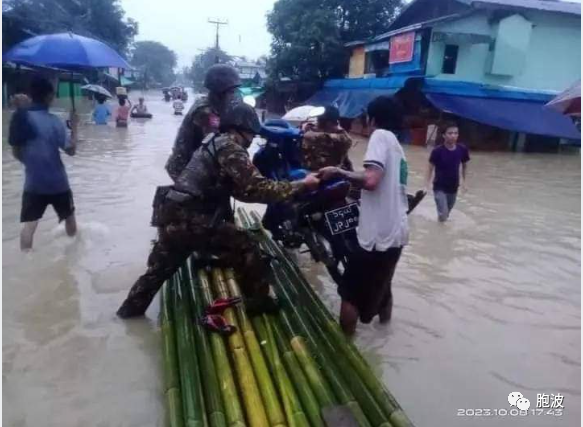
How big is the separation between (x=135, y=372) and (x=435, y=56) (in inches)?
758

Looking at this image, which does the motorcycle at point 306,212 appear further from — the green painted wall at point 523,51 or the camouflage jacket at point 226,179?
the green painted wall at point 523,51

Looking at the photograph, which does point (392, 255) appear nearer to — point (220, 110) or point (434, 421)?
point (434, 421)

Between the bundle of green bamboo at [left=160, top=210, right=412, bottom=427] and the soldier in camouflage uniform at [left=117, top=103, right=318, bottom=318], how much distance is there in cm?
28

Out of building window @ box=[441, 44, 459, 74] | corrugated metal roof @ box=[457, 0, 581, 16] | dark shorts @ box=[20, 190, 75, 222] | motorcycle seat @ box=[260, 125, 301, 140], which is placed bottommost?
dark shorts @ box=[20, 190, 75, 222]

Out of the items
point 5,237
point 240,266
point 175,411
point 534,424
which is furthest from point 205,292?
point 5,237

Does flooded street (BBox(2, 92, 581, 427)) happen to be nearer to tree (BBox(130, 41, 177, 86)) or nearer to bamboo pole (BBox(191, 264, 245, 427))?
bamboo pole (BBox(191, 264, 245, 427))

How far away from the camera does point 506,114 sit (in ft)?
61.4

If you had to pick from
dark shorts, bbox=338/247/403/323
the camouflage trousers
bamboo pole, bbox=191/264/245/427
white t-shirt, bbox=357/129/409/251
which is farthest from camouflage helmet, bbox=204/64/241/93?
bamboo pole, bbox=191/264/245/427

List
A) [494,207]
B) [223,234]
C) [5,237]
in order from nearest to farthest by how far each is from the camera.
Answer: [223,234] < [5,237] < [494,207]

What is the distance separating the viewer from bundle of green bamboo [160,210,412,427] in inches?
105

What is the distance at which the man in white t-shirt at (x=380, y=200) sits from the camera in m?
3.31

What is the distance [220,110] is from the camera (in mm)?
4535

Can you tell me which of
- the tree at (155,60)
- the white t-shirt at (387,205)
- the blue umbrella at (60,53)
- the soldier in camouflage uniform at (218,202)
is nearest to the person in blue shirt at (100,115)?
the blue umbrella at (60,53)

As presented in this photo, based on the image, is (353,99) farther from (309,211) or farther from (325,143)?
(309,211)
